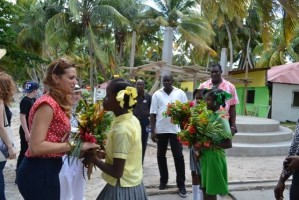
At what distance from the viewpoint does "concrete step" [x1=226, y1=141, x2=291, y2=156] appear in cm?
955

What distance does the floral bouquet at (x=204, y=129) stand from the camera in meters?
3.96

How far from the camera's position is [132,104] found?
8.38 ft

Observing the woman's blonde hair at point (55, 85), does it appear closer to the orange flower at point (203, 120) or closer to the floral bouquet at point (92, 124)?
the floral bouquet at point (92, 124)

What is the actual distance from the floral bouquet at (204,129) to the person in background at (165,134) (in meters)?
1.57

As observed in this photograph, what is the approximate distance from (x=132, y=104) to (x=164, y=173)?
142 inches

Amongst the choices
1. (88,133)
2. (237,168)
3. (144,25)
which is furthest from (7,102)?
(144,25)

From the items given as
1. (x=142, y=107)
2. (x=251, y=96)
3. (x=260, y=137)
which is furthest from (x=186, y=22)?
(x=142, y=107)

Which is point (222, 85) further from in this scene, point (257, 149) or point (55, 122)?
point (257, 149)

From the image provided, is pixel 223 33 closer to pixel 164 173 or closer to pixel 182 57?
pixel 182 57

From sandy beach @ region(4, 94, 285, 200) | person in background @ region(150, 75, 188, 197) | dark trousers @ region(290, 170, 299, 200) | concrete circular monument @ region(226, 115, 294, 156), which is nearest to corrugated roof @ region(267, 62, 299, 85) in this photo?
concrete circular monument @ region(226, 115, 294, 156)

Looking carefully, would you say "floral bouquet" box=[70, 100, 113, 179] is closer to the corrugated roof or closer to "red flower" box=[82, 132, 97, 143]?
"red flower" box=[82, 132, 97, 143]

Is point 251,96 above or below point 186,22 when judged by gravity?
below

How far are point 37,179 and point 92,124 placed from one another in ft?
1.82

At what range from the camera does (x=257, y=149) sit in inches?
380
